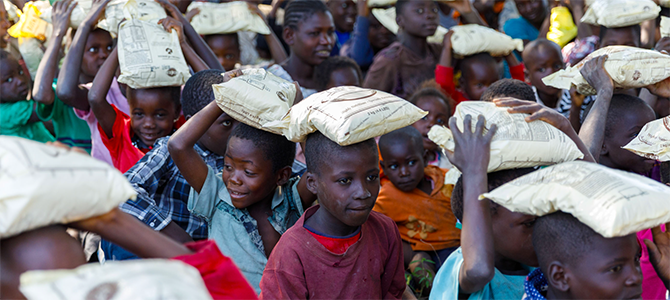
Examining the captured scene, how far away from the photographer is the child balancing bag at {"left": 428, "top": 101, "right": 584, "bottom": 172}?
1800 mm

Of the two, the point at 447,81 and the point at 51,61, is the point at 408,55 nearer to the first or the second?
the point at 447,81

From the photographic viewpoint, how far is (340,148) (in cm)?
201

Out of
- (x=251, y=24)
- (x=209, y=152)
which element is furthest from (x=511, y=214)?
(x=251, y=24)

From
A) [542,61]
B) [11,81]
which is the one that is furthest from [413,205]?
A: [11,81]

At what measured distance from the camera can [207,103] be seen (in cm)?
268

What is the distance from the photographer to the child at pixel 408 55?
445cm

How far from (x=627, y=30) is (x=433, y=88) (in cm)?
138

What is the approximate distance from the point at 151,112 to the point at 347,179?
139cm

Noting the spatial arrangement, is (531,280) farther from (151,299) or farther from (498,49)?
(498,49)

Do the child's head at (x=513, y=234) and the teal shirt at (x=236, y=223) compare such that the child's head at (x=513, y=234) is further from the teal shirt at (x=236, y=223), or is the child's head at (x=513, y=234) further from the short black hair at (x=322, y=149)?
the teal shirt at (x=236, y=223)

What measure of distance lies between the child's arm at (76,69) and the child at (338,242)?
6.12 feet

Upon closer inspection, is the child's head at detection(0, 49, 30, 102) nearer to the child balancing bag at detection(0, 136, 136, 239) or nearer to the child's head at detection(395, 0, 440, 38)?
the child's head at detection(395, 0, 440, 38)

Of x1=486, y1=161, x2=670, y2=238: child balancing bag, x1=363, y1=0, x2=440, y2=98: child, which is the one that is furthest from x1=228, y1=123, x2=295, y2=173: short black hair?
x1=363, y1=0, x2=440, y2=98: child

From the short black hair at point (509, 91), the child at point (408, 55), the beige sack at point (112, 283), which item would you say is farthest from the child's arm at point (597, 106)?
the child at point (408, 55)
